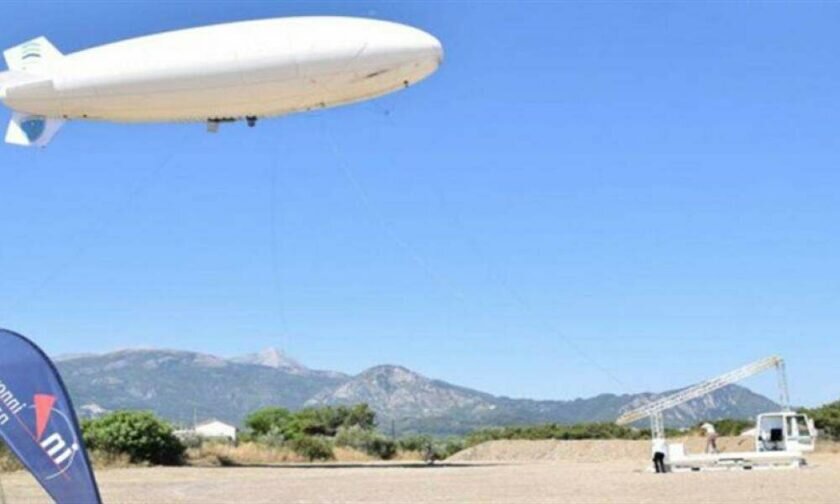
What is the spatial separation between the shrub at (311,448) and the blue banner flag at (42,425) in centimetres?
4438

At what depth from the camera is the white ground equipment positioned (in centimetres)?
3781

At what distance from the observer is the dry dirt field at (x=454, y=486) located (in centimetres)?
2484

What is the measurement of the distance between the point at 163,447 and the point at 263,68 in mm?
23992

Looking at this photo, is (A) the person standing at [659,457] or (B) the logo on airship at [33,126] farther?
(A) the person standing at [659,457]

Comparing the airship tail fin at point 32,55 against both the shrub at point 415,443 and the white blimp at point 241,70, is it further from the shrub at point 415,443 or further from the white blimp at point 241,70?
the shrub at point 415,443

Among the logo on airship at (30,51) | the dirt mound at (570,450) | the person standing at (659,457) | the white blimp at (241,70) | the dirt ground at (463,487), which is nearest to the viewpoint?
the dirt ground at (463,487)

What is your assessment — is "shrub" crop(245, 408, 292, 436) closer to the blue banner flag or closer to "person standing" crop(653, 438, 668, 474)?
"person standing" crop(653, 438, 668, 474)

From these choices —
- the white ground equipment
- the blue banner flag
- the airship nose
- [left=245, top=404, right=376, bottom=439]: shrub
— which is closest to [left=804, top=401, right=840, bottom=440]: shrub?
the white ground equipment

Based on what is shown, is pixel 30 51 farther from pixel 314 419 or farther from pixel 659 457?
pixel 314 419

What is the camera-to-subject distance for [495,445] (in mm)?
63031

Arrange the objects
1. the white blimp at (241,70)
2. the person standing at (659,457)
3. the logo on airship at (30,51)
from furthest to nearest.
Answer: the person standing at (659,457), the logo on airship at (30,51), the white blimp at (241,70)

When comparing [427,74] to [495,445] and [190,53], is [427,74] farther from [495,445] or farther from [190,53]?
[495,445]

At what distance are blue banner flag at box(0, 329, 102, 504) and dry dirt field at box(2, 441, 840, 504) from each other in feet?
46.4

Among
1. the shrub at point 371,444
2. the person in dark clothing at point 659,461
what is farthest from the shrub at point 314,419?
the person in dark clothing at point 659,461
